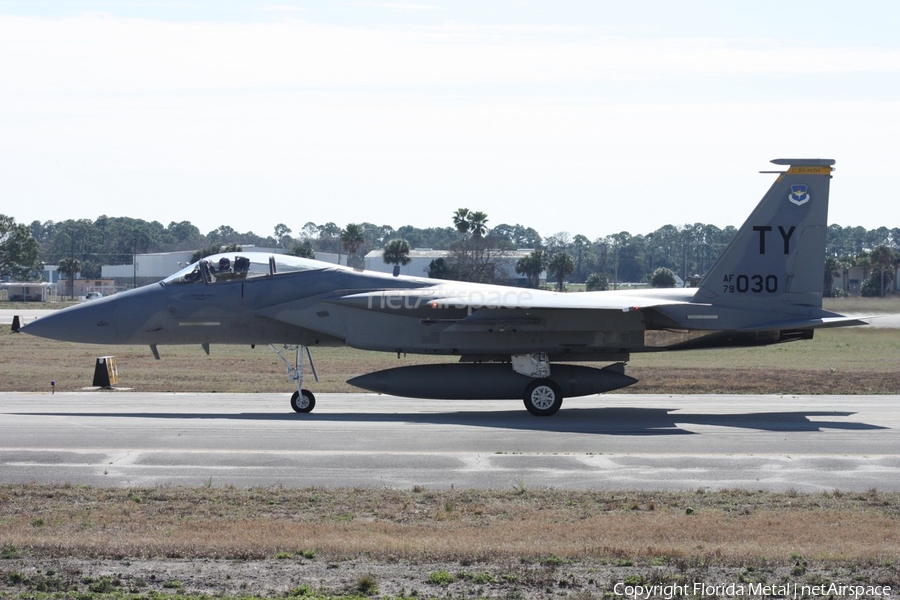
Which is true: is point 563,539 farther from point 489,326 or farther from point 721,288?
point 721,288

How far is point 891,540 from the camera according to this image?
938cm

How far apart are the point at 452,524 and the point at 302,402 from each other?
9619 millimetres

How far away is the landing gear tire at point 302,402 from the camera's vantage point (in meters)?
19.4

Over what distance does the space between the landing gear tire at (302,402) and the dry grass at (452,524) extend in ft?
24.5

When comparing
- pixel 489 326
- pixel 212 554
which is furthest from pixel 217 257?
pixel 212 554

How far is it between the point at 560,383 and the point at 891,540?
395 inches

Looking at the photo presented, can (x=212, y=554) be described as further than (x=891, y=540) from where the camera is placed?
No

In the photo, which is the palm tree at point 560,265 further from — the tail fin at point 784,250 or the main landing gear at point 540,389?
the main landing gear at point 540,389

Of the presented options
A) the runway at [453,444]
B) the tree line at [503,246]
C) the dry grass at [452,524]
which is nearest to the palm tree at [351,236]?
the tree line at [503,246]

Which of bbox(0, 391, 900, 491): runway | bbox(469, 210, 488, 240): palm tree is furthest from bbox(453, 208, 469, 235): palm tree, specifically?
bbox(0, 391, 900, 491): runway

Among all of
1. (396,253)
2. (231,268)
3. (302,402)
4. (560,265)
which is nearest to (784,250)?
(302,402)

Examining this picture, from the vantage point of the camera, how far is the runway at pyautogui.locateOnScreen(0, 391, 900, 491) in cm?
1285

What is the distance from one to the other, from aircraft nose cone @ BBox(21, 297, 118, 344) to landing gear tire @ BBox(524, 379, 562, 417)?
821cm

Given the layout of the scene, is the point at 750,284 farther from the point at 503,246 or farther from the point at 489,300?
the point at 503,246
